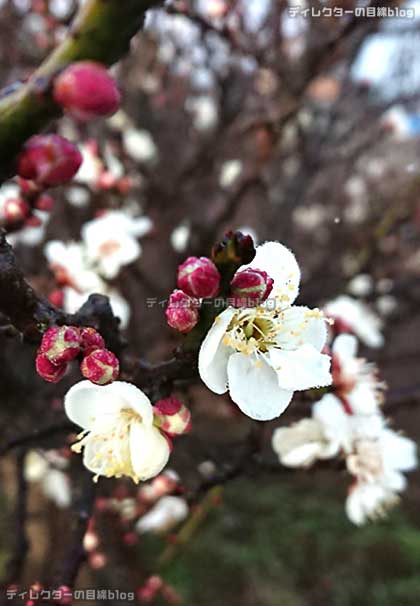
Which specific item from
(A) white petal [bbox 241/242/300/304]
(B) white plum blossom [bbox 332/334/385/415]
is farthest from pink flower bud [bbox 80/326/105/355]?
(B) white plum blossom [bbox 332/334/385/415]

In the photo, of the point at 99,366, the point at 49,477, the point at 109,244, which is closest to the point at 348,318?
the point at 109,244

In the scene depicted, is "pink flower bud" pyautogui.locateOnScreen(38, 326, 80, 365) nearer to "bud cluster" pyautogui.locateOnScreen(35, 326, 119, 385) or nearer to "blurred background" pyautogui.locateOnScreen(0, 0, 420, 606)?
"bud cluster" pyautogui.locateOnScreen(35, 326, 119, 385)

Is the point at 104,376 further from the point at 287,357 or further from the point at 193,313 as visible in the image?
the point at 287,357

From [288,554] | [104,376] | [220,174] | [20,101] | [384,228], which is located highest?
[220,174]

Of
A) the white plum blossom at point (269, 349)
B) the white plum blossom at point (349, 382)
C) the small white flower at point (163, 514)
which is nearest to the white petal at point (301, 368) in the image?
the white plum blossom at point (269, 349)

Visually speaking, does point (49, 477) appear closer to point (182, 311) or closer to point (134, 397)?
point (134, 397)

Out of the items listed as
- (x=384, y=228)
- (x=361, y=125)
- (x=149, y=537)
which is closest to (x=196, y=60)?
(x=361, y=125)
